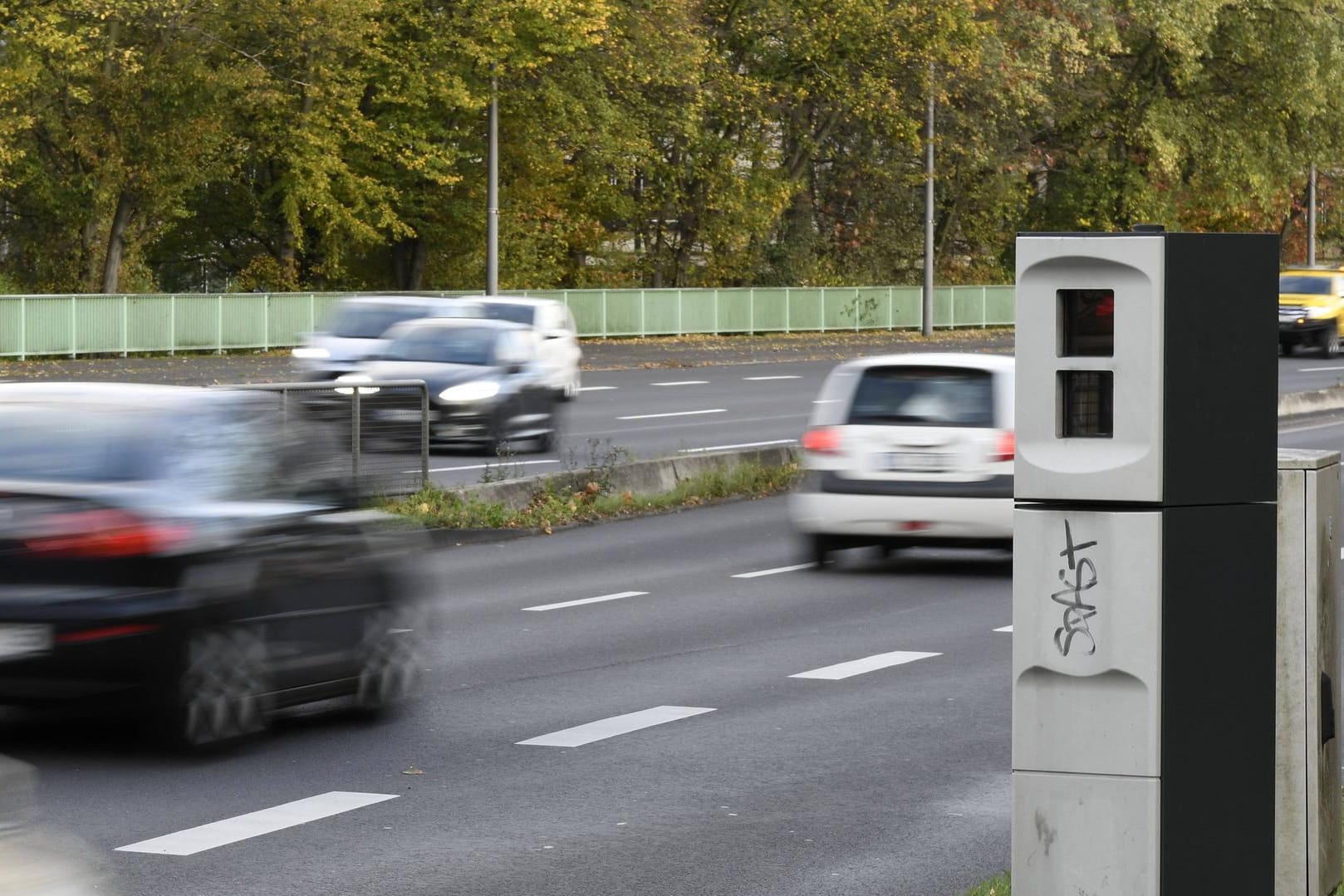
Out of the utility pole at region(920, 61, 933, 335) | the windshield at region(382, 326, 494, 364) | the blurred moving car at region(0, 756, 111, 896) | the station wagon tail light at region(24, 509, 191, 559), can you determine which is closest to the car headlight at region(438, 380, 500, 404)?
the windshield at region(382, 326, 494, 364)

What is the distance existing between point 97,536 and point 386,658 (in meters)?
1.81

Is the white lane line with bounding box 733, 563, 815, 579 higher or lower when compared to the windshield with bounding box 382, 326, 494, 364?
lower

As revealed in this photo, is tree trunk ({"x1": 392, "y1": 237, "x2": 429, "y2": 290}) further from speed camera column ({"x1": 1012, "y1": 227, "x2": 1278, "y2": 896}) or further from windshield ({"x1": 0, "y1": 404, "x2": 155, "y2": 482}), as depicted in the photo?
speed camera column ({"x1": 1012, "y1": 227, "x2": 1278, "y2": 896})

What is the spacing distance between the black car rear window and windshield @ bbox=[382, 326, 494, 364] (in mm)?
10066

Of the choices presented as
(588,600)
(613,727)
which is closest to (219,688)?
(613,727)

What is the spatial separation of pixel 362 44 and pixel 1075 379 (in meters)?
42.5

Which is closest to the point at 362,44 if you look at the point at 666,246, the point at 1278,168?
the point at 666,246

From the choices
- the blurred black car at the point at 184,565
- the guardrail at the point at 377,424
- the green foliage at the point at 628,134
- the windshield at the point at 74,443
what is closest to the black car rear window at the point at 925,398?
the guardrail at the point at 377,424

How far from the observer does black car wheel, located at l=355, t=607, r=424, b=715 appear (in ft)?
32.8

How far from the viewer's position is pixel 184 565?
8.77 metres

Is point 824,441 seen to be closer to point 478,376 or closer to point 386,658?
point 386,658

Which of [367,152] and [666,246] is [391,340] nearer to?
[367,152]

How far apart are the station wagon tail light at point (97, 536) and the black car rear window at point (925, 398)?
7.84m

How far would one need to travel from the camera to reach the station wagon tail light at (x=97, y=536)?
340 inches
